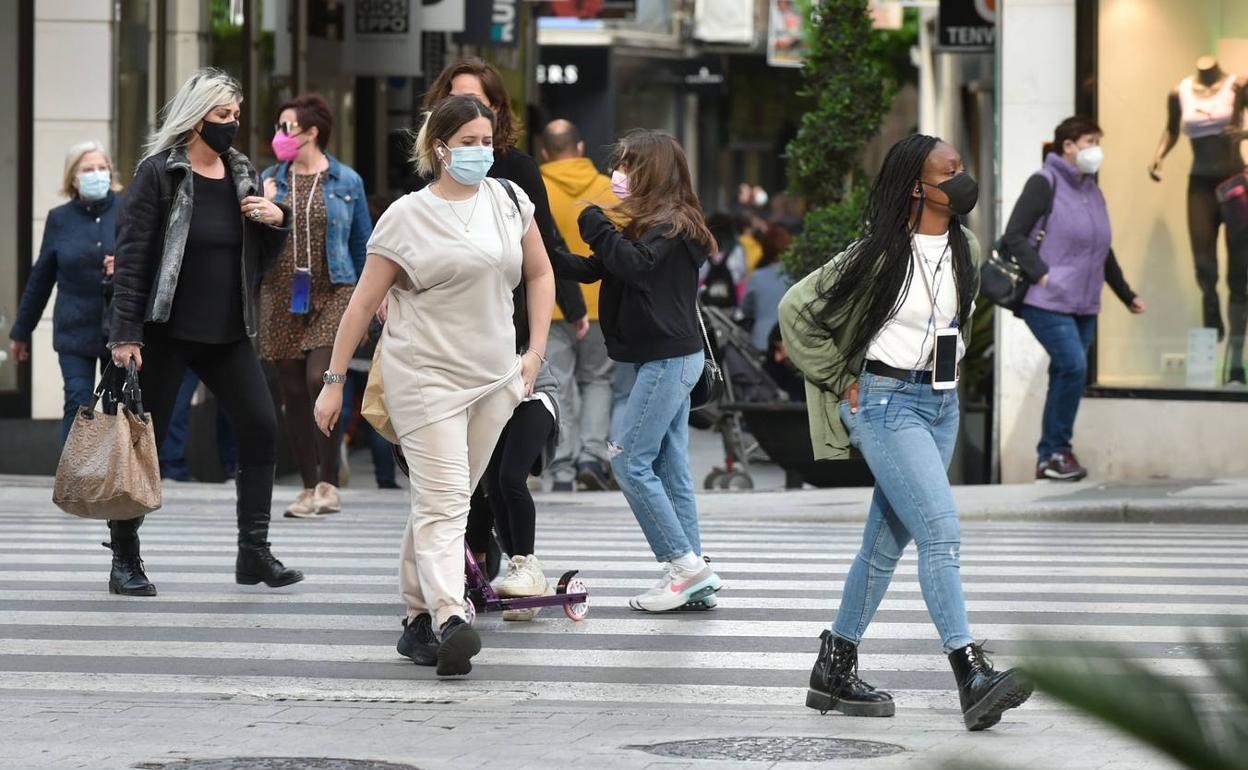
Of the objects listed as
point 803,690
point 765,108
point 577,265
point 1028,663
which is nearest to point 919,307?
point 803,690

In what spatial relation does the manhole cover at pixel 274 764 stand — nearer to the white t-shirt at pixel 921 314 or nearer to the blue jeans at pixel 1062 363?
the white t-shirt at pixel 921 314

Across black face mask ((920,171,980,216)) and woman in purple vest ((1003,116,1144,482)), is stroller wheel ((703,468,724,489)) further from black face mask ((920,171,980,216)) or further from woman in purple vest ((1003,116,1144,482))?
black face mask ((920,171,980,216))

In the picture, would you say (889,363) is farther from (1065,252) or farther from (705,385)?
(1065,252)

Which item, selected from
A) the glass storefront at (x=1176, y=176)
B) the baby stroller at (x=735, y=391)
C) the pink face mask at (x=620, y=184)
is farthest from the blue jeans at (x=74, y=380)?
the glass storefront at (x=1176, y=176)

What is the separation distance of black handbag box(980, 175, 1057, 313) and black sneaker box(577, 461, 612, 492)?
2.65 m

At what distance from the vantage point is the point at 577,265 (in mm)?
7520

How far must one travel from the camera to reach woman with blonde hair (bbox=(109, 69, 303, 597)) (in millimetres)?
7473

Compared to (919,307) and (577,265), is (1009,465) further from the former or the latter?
(919,307)

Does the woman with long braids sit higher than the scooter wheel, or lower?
higher

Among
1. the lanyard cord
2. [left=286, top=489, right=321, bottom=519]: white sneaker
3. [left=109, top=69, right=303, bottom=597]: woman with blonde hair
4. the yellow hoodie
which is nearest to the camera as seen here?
[left=109, top=69, right=303, bottom=597]: woman with blonde hair

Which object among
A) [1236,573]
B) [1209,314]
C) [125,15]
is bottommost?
[1236,573]

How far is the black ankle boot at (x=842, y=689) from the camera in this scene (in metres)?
5.59

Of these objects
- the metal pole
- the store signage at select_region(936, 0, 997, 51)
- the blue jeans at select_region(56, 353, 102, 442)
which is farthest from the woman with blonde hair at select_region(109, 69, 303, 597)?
the store signage at select_region(936, 0, 997, 51)

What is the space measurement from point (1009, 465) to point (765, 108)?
129 feet
